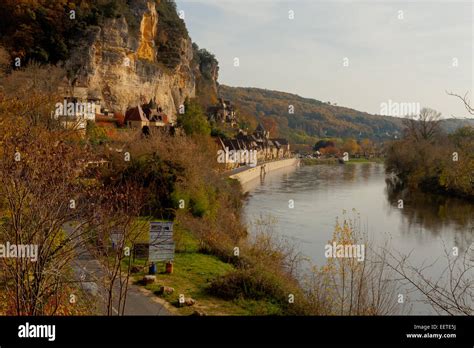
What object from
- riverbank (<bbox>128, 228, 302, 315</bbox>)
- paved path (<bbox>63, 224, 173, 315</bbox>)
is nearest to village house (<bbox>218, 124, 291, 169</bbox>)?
riverbank (<bbox>128, 228, 302, 315</bbox>)

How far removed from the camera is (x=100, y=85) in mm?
40844

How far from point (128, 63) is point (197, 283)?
34.3 meters

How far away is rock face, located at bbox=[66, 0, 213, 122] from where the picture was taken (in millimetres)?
38906

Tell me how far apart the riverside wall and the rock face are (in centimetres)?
1124

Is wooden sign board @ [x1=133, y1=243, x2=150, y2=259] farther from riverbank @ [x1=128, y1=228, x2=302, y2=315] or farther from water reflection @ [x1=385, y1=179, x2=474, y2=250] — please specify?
water reflection @ [x1=385, y1=179, x2=474, y2=250]

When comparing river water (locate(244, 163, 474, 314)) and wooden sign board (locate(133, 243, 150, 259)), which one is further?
river water (locate(244, 163, 474, 314))

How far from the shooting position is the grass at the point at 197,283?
39.3ft

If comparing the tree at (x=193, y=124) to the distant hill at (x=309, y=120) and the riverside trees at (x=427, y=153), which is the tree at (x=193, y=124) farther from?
the distant hill at (x=309, y=120)

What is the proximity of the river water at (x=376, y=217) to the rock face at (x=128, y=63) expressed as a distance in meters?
14.8

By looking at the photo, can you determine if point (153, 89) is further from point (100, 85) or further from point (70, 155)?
point (70, 155)

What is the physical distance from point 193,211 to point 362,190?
78.8 feet

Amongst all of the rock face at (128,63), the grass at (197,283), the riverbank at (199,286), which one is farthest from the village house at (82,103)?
the riverbank at (199,286)

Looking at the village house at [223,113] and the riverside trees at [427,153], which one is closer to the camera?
the riverside trees at [427,153]
